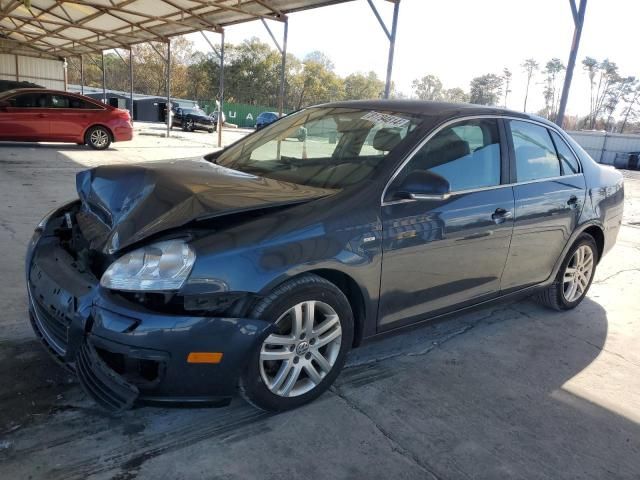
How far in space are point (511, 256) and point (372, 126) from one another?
50.4 inches

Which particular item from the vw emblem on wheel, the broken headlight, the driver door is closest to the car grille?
the broken headlight

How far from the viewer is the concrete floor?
7.27 feet

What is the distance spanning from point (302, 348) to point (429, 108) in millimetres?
1777

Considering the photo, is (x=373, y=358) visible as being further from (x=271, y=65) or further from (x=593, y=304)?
(x=271, y=65)

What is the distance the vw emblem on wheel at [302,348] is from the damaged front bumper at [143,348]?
28 cm

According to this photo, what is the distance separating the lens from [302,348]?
2539 mm

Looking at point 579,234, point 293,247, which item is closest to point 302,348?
point 293,247

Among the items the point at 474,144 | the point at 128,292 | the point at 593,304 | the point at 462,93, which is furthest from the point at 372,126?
the point at 462,93

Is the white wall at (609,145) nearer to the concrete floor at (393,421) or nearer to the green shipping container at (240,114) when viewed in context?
the green shipping container at (240,114)

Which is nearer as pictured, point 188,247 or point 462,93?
point 188,247

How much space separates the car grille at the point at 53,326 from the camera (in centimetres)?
235

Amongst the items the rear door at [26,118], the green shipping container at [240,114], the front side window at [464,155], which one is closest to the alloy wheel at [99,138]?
the rear door at [26,118]

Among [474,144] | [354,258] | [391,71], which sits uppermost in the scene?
[391,71]

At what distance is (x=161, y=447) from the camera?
228 centimetres
